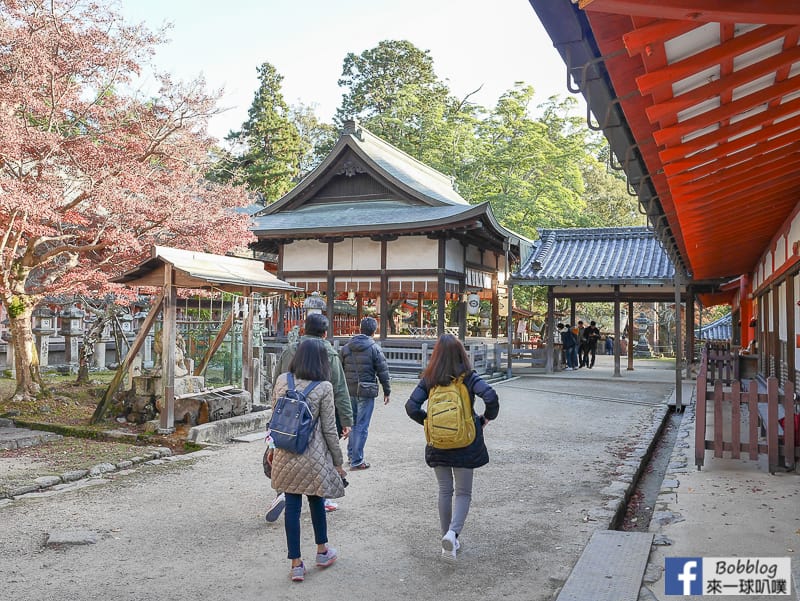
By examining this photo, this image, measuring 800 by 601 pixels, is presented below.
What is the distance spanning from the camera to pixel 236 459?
7.36 meters

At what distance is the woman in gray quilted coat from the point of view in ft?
12.9

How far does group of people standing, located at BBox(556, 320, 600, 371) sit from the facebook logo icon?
58.2ft

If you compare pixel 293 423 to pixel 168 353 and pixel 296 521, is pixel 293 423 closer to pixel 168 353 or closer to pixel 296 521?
pixel 296 521

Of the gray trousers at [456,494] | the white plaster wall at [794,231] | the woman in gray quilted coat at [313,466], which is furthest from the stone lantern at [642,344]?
the woman in gray quilted coat at [313,466]

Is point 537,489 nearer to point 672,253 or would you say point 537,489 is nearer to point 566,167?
point 672,253

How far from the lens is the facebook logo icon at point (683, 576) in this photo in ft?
12.1

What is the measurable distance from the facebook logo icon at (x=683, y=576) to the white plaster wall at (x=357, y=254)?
1489 cm

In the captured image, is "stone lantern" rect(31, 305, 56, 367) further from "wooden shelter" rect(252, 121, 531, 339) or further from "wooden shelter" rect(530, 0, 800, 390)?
"wooden shelter" rect(530, 0, 800, 390)

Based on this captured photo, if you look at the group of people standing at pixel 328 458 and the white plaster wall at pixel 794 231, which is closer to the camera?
the group of people standing at pixel 328 458

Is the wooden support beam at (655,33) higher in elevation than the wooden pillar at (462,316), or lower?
higher

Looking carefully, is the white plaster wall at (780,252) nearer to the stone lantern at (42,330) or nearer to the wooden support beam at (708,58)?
the wooden support beam at (708,58)

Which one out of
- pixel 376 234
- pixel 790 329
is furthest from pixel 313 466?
pixel 376 234

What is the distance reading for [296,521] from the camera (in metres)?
3.95

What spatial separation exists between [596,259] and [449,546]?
54.1ft
